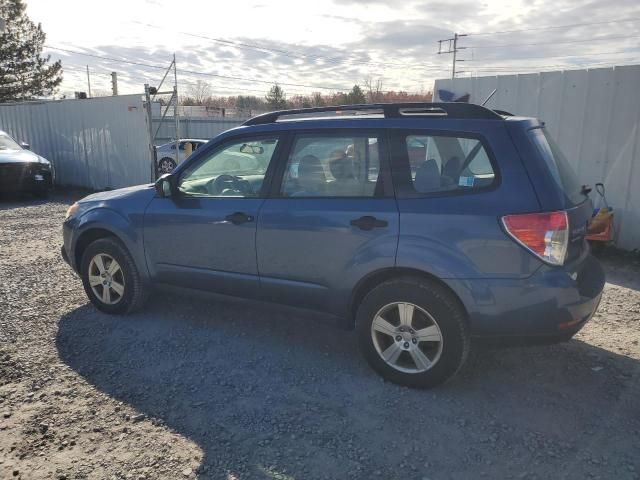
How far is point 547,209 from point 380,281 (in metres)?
1.13

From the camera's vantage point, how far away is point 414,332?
3301 millimetres

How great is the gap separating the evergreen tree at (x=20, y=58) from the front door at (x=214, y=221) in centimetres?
3920

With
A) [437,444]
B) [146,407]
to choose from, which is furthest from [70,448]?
[437,444]

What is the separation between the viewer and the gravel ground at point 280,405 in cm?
269

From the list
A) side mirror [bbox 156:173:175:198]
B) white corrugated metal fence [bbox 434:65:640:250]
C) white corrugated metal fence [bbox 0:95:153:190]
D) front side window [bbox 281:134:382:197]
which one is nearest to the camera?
front side window [bbox 281:134:382:197]

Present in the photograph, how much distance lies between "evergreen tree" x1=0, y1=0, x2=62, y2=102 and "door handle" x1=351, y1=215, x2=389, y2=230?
4069cm

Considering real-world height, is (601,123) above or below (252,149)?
above

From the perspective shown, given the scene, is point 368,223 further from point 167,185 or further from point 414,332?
point 167,185

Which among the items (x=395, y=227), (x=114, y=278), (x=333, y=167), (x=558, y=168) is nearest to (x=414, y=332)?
(x=395, y=227)

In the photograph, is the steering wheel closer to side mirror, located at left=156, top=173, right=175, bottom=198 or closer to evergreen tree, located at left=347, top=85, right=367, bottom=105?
side mirror, located at left=156, top=173, right=175, bottom=198

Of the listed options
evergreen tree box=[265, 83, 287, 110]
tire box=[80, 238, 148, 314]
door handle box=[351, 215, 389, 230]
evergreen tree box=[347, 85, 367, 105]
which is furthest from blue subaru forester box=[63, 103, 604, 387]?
evergreen tree box=[265, 83, 287, 110]

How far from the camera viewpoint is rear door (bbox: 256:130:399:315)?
→ 3342 mm

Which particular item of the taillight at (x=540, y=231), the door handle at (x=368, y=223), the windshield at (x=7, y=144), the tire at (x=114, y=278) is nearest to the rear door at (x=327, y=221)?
the door handle at (x=368, y=223)

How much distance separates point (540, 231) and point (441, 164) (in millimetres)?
768
